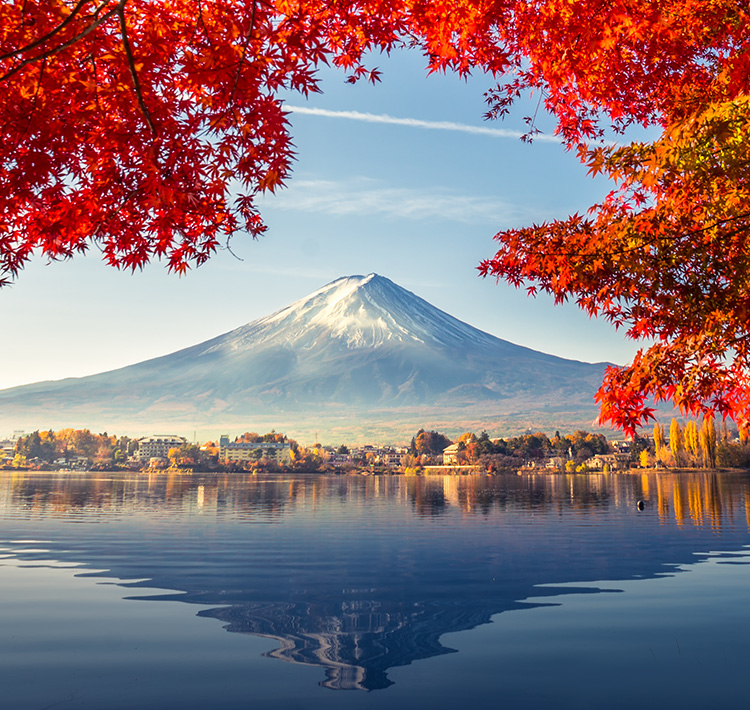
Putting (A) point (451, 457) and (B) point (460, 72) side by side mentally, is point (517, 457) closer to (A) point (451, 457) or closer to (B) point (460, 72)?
(A) point (451, 457)

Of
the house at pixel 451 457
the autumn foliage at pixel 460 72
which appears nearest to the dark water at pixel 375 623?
the autumn foliage at pixel 460 72

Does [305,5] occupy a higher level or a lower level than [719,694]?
higher

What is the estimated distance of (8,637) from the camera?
782cm

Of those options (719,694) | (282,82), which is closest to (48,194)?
(282,82)

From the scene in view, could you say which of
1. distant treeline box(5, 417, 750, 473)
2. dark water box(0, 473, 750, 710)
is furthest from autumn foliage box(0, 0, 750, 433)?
distant treeline box(5, 417, 750, 473)

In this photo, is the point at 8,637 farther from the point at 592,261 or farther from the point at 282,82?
the point at 592,261

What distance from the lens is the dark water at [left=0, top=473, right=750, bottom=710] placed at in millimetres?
5918

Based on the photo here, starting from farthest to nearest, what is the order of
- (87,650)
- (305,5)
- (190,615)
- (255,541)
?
(255,541)
(190,615)
(87,650)
(305,5)

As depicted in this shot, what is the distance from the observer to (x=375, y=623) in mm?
8469

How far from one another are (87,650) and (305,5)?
7.35 metres

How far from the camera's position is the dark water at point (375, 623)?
A: 19.4 feet

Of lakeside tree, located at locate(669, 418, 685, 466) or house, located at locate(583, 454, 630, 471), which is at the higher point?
lakeside tree, located at locate(669, 418, 685, 466)

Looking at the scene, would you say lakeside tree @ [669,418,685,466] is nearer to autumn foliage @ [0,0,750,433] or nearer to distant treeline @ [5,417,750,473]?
distant treeline @ [5,417,750,473]

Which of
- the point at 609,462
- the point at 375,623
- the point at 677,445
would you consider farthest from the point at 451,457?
the point at 375,623
